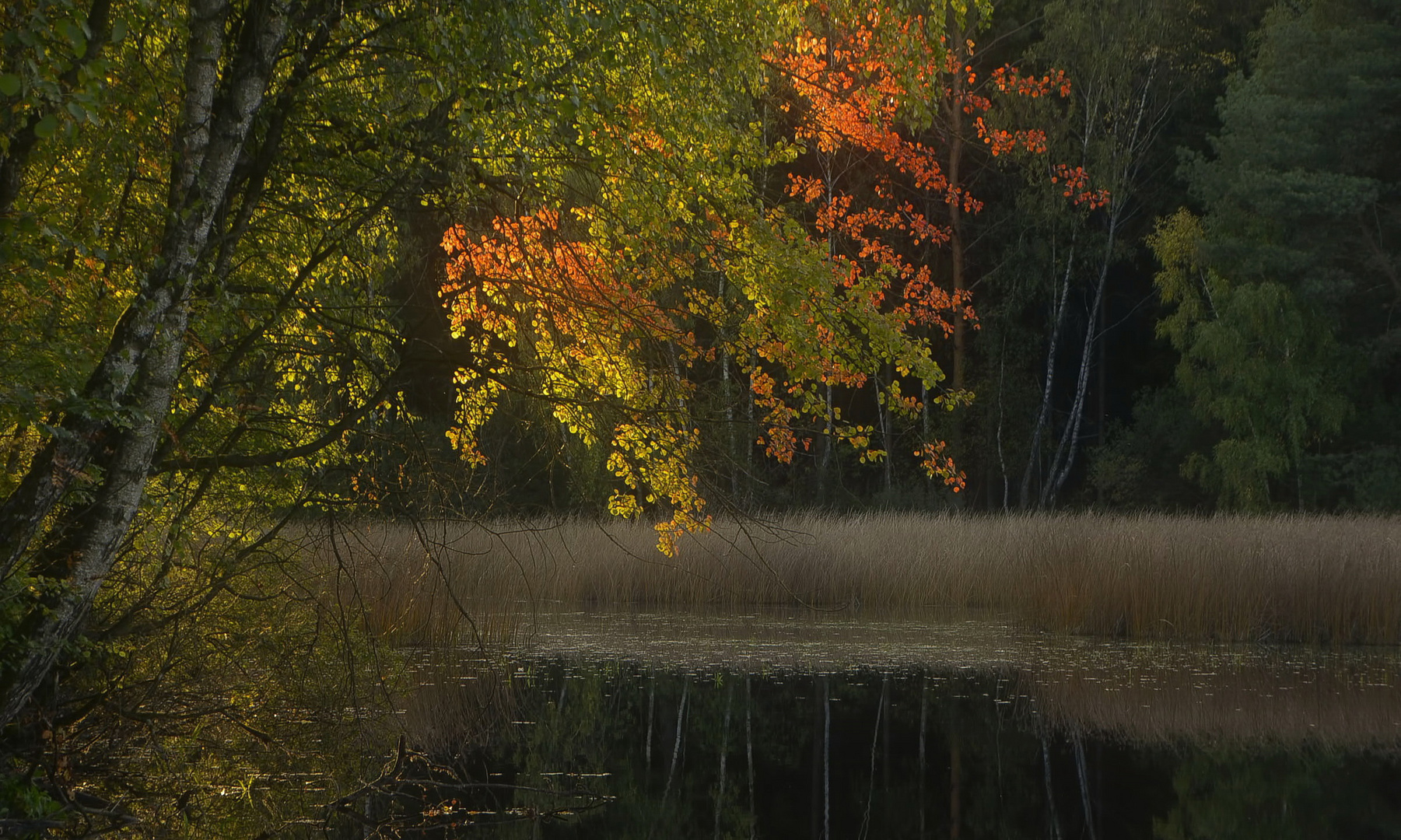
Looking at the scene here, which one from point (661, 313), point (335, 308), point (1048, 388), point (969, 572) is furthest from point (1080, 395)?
point (335, 308)

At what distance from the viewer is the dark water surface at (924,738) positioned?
5.43 m

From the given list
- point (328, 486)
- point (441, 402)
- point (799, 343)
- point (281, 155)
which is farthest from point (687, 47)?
point (441, 402)

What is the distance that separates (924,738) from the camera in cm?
680

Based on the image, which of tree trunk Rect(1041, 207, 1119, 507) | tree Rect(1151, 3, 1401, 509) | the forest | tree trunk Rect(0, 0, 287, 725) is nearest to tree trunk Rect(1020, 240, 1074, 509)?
tree trunk Rect(1041, 207, 1119, 507)

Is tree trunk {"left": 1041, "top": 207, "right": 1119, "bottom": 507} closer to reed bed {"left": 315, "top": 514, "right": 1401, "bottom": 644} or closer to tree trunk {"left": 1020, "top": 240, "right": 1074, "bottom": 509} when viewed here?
tree trunk {"left": 1020, "top": 240, "right": 1074, "bottom": 509}

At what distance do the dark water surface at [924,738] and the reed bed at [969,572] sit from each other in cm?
49

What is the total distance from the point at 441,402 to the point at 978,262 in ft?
30.7

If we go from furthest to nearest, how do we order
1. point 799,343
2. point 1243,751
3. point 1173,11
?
1. point 1173,11
2. point 1243,751
3. point 799,343

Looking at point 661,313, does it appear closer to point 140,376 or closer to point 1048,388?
point 140,376

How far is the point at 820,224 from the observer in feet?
39.2

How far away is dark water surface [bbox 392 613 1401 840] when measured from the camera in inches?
214

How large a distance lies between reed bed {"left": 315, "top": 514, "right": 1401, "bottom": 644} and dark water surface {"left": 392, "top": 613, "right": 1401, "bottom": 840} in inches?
19.3

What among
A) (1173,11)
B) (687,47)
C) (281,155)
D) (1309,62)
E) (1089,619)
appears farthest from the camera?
(1173,11)

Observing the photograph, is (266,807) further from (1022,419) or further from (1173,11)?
(1173,11)
